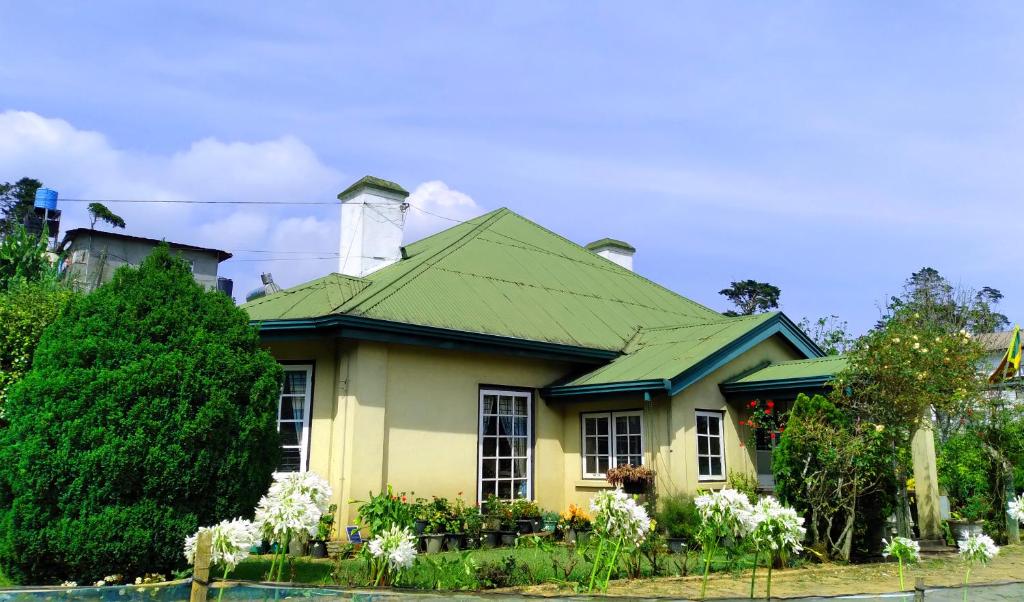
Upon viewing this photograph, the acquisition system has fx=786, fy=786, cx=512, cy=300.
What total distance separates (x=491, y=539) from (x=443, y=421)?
1.94 meters

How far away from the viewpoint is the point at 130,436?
7207mm

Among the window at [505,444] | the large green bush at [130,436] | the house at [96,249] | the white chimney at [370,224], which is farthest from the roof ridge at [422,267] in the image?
the house at [96,249]

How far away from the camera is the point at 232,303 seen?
28.1 feet

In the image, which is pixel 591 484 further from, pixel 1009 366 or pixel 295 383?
pixel 1009 366

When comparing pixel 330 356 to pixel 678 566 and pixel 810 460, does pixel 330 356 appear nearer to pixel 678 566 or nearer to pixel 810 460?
pixel 678 566

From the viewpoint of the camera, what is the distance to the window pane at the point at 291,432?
11.6m

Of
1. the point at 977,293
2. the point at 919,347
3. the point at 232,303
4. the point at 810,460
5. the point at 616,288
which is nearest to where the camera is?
the point at 232,303

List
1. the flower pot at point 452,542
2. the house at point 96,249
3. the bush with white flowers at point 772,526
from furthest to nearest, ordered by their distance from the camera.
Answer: the house at point 96,249, the flower pot at point 452,542, the bush with white flowers at point 772,526

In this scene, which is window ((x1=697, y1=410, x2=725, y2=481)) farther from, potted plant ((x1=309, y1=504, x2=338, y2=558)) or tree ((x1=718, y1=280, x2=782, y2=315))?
tree ((x1=718, y1=280, x2=782, y2=315))

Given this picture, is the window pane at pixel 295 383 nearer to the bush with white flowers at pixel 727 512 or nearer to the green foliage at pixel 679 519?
the green foliage at pixel 679 519

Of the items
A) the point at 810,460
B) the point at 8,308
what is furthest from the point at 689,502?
the point at 8,308

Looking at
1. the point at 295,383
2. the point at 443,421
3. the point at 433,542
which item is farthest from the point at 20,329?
the point at 433,542

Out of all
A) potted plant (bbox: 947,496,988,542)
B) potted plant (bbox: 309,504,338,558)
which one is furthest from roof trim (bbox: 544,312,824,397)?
potted plant (bbox: 309,504,338,558)

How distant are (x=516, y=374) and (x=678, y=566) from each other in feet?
16.8
